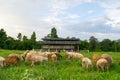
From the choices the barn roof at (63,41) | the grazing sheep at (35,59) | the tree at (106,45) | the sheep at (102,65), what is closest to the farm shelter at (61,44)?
the barn roof at (63,41)

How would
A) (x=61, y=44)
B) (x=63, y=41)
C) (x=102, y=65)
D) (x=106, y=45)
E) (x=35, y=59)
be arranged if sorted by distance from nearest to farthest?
(x=102, y=65), (x=35, y=59), (x=61, y=44), (x=63, y=41), (x=106, y=45)

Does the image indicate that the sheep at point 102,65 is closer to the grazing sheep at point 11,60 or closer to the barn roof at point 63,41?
the grazing sheep at point 11,60

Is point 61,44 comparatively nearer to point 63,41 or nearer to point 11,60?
point 63,41

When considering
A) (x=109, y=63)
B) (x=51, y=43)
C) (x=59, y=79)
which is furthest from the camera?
(x=51, y=43)

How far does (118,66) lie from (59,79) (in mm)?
8720

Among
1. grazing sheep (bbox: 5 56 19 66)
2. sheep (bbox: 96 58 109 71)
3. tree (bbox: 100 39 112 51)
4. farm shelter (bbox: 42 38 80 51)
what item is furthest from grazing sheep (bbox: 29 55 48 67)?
tree (bbox: 100 39 112 51)

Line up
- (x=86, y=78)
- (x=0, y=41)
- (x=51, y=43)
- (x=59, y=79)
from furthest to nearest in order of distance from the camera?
(x=0, y=41) → (x=51, y=43) → (x=86, y=78) → (x=59, y=79)

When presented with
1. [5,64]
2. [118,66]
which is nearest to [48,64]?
[5,64]

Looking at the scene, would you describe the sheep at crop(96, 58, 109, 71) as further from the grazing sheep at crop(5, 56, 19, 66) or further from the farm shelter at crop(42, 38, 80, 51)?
the farm shelter at crop(42, 38, 80, 51)

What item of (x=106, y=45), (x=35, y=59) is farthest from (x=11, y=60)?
(x=106, y=45)

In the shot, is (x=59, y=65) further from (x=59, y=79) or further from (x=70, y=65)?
(x=59, y=79)

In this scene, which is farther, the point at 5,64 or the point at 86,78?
the point at 5,64

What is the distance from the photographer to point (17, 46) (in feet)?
271

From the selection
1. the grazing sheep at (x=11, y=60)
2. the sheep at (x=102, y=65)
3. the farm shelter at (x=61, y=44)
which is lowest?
the sheep at (x=102, y=65)
